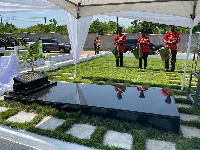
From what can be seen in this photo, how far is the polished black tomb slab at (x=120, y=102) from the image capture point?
293cm

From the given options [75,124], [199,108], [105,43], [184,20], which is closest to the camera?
[75,124]

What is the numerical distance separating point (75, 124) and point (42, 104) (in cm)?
107

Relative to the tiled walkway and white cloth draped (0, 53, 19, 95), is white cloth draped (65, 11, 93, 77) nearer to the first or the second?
white cloth draped (0, 53, 19, 95)

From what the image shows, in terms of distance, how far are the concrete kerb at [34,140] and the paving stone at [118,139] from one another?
→ 14.8 inches

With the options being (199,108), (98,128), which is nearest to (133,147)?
(98,128)

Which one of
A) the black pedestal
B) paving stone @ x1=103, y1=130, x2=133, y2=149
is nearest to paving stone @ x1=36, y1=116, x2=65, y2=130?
paving stone @ x1=103, y1=130, x2=133, y2=149

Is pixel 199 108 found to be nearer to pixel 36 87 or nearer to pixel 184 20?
pixel 184 20

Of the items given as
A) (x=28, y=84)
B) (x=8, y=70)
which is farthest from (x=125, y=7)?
(x=8, y=70)

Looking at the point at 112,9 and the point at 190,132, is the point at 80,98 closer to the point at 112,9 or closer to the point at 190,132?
the point at 190,132

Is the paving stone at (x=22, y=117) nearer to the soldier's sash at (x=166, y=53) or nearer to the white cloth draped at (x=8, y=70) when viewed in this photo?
the white cloth draped at (x=8, y=70)

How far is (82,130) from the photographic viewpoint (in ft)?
9.55

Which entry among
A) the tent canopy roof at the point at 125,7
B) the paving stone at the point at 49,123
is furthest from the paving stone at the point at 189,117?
the tent canopy roof at the point at 125,7

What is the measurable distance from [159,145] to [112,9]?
3.97 m

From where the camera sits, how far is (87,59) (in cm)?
1212
